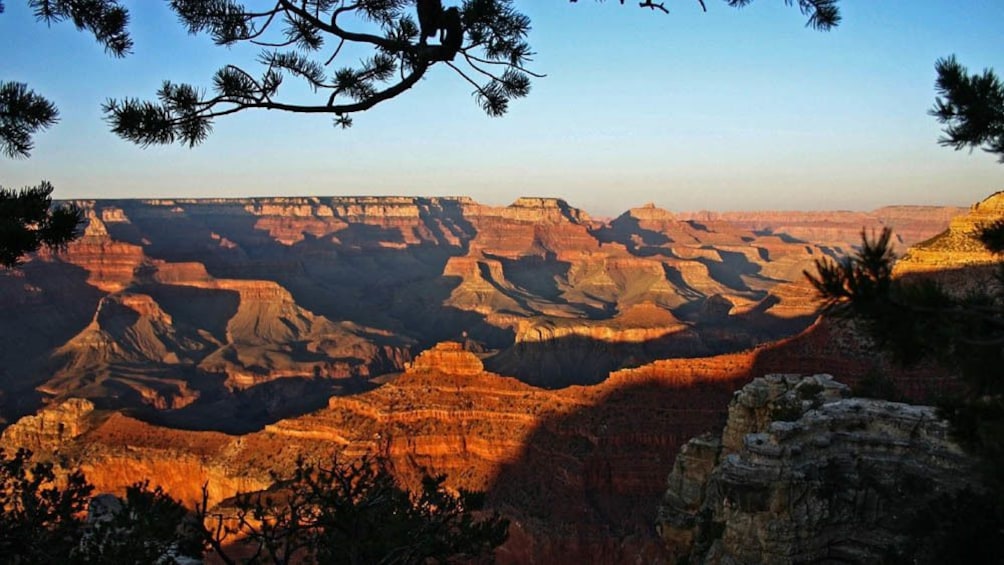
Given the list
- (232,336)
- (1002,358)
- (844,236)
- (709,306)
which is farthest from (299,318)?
(844,236)

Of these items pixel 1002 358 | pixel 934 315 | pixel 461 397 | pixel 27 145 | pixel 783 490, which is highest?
pixel 27 145

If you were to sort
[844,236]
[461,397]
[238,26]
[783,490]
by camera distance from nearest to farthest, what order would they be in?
[238,26] → [783,490] → [461,397] → [844,236]

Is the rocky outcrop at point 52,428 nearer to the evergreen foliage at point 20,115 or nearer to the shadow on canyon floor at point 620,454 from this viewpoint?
the shadow on canyon floor at point 620,454

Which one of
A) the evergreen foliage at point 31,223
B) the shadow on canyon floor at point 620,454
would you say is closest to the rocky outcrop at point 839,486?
the shadow on canyon floor at point 620,454

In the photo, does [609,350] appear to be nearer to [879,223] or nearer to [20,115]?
[20,115]

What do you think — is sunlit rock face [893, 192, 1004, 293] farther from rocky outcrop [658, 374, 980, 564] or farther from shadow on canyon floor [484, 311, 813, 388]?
shadow on canyon floor [484, 311, 813, 388]

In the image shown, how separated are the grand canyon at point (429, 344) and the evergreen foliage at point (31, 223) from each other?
9075mm

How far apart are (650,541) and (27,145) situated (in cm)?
1866

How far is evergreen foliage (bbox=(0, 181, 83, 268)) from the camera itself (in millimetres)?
9320

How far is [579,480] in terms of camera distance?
25.7 m

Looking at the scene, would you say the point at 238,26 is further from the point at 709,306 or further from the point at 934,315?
the point at 709,306

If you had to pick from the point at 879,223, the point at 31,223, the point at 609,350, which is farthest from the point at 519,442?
the point at 879,223

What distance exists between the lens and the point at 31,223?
1002cm

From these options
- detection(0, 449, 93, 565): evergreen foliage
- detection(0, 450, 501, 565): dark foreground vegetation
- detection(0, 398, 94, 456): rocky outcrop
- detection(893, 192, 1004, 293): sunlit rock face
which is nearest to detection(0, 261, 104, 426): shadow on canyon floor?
detection(0, 398, 94, 456): rocky outcrop
